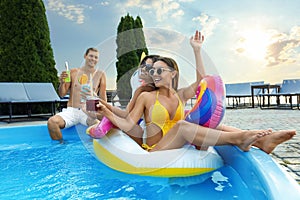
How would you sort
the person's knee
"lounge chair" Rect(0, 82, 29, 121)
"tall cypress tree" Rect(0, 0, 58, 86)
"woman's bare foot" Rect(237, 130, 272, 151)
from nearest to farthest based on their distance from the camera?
"woman's bare foot" Rect(237, 130, 272, 151), the person's knee, "lounge chair" Rect(0, 82, 29, 121), "tall cypress tree" Rect(0, 0, 58, 86)

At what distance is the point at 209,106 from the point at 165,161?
499 millimetres

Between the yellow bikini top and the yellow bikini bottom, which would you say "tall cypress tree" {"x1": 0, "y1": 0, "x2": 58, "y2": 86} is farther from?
the yellow bikini top

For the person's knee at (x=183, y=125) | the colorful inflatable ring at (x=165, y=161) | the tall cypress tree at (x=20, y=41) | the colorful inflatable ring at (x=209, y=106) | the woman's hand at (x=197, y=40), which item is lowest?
the colorful inflatable ring at (x=165, y=161)

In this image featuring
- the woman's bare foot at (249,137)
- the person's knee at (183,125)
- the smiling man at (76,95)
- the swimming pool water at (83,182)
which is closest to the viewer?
the woman's bare foot at (249,137)

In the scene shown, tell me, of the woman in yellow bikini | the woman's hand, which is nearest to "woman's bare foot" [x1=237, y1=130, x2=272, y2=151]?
the woman in yellow bikini

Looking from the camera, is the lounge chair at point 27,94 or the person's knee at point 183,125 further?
the lounge chair at point 27,94

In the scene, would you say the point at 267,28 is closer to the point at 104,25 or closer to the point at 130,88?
the point at 104,25

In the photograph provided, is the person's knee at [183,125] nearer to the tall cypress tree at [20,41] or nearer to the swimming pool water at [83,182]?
the swimming pool water at [83,182]

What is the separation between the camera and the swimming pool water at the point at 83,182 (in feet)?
6.15

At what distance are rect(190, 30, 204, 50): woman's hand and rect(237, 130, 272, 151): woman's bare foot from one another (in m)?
0.88

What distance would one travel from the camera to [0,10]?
776 cm

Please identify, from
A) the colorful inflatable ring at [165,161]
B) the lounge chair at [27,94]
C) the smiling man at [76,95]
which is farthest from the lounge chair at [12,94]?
the colorful inflatable ring at [165,161]

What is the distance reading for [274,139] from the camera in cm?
182

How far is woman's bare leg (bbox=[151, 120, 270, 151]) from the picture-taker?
5.92 feet
